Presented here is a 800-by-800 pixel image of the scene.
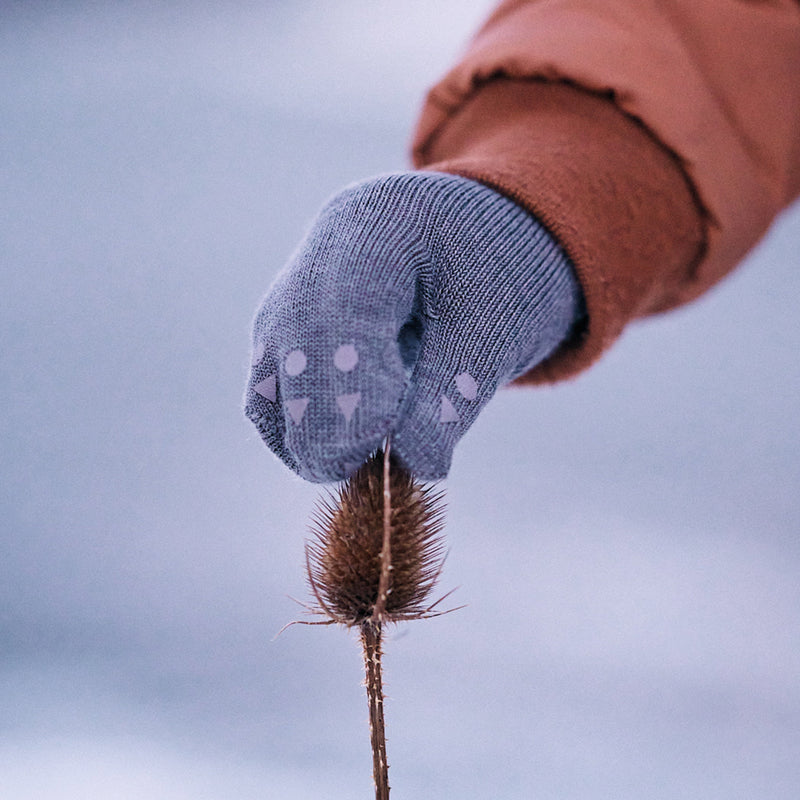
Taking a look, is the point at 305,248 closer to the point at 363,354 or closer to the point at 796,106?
the point at 363,354

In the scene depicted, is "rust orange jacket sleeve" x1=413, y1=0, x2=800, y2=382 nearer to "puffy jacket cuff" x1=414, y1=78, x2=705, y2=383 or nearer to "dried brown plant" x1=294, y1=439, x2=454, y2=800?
"puffy jacket cuff" x1=414, y1=78, x2=705, y2=383

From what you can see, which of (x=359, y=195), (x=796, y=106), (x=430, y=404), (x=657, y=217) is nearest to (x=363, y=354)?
(x=430, y=404)

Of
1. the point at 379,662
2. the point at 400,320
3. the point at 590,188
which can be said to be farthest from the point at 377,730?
the point at 590,188

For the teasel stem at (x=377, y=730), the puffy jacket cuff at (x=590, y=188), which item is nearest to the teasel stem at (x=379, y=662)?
the teasel stem at (x=377, y=730)

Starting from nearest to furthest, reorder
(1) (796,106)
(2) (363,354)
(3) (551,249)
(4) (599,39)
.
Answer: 1. (2) (363,354)
2. (3) (551,249)
3. (4) (599,39)
4. (1) (796,106)

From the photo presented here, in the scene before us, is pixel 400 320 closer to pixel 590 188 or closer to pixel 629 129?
pixel 590 188
